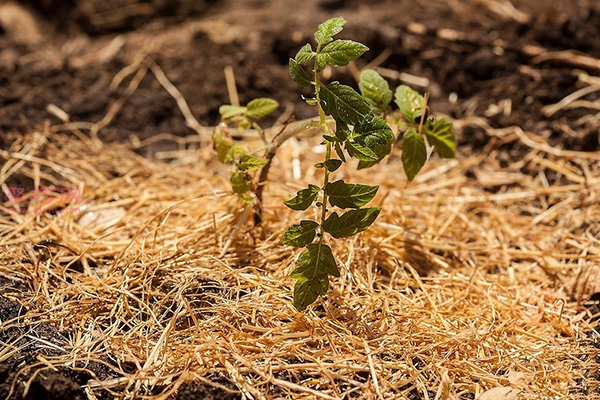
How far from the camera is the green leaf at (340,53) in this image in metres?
1.51

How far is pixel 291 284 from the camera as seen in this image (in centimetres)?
183

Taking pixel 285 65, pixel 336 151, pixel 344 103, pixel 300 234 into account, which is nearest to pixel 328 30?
pixel 344 103

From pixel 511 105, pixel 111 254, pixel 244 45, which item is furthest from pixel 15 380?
pixel 511 105

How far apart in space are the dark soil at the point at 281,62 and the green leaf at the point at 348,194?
4.77 feet

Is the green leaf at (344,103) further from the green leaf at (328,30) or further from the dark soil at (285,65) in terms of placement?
the dark soil at (285,65)

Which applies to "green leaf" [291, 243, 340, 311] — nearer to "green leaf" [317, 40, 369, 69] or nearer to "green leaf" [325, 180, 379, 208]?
"green leaf" [325, 180, 379, 208]

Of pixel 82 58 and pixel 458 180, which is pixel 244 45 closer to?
pixel 82 58

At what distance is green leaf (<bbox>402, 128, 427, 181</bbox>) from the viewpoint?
6.05ft

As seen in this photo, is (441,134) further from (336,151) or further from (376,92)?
(336,151)

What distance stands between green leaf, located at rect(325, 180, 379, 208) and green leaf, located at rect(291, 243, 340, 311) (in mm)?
127

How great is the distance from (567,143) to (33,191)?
2.26 metres

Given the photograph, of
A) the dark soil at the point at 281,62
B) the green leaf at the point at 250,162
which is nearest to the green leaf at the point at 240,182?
the green leaf at the point at 250,162

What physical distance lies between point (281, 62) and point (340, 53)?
171 cm

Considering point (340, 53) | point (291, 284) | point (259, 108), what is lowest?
point (291, 284)
